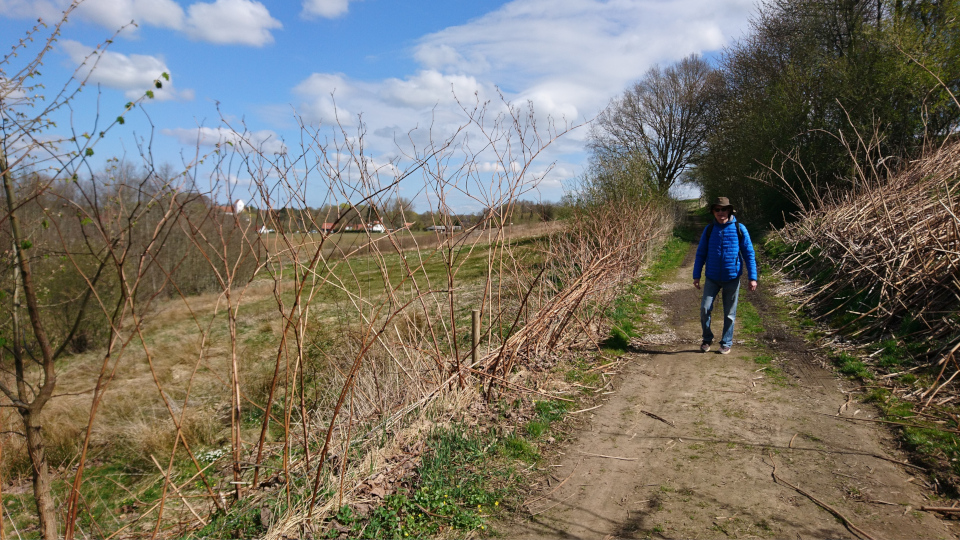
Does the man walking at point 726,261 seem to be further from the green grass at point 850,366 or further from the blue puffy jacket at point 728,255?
the green grass at point 850,366

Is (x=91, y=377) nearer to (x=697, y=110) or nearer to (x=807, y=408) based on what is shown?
(x=807, y=408)

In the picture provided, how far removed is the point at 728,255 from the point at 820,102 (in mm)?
16719

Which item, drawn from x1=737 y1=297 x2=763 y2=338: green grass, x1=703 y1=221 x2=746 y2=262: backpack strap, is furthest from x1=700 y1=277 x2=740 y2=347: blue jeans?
x1=737 y1=297 x2=763 y2=338: green grass

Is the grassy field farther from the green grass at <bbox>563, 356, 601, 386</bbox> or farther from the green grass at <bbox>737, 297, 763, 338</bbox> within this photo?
the green grass at <bbox>737, 297, 763, 338</bbox>

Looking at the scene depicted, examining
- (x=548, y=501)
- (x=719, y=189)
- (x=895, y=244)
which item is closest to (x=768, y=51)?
(x=719, y=189)

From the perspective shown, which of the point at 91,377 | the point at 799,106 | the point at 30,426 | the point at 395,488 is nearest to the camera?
the point at 30,426

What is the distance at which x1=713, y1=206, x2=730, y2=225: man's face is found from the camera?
19.9 feet

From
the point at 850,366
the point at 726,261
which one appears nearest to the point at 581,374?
the point at 726,261

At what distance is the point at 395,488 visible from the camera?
12.5 ft

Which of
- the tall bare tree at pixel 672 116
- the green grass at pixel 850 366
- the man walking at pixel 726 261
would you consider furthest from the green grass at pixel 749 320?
the tall bare tree at pixel 672 116

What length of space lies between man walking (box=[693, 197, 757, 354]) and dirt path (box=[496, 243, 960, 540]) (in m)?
0.74

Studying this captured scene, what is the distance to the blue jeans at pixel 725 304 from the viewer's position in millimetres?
6102

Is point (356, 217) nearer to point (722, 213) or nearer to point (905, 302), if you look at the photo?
point (722, 213)

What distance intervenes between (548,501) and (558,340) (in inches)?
127
